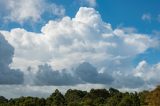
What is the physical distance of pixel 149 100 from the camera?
151m

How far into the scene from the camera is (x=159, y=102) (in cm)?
14488

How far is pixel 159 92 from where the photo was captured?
14788cm

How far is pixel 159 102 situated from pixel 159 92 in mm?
4060

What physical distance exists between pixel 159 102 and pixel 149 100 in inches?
259

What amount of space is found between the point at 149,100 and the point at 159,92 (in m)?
4.93
